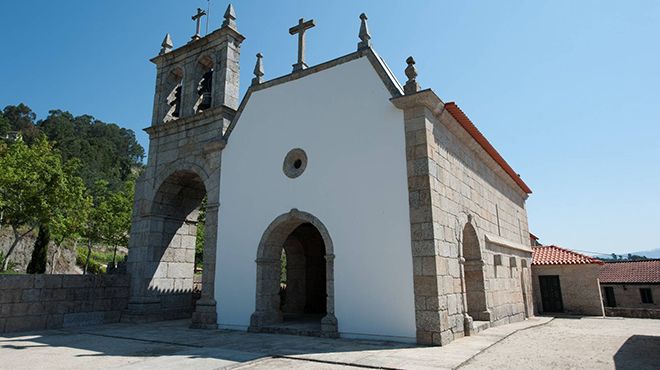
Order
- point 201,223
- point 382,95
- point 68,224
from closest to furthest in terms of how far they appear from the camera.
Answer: point 382,95 < point 68,224 < point 201,223

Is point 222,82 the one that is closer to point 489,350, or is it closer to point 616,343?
point 489,350

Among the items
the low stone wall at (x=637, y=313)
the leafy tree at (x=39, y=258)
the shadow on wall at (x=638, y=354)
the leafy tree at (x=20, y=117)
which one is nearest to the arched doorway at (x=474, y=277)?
the shadow on wall at (x=638, y=354)

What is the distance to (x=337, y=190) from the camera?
7.88 meters

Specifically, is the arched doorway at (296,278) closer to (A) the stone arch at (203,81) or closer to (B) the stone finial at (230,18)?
(A) the stone arch at (203,81)

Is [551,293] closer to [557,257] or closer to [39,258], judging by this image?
[557,257]

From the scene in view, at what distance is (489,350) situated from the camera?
5914 mm

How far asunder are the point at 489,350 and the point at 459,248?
216 cm

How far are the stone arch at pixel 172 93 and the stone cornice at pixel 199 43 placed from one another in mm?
464

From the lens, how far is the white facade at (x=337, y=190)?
703 centimetres

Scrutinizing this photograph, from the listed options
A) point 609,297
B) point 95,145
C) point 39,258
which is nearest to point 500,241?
point 39,258

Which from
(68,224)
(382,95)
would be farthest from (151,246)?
(68,224)

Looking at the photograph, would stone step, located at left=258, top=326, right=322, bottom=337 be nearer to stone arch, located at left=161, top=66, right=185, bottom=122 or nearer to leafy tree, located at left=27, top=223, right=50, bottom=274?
stone arch, located at left=161, top=66, right=185, bottom=122

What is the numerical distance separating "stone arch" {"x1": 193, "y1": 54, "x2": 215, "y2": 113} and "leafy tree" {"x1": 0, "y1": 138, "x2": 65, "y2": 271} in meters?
8.28

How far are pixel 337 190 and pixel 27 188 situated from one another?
13.5m
